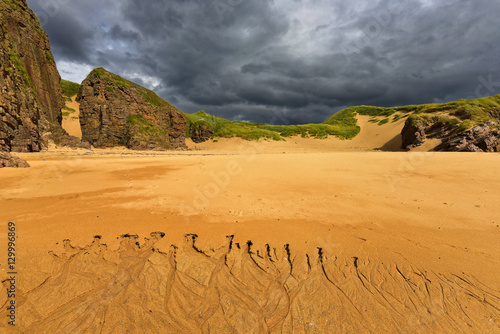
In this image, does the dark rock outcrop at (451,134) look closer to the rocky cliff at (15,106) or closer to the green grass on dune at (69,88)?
the rocky cliff at (15,106)

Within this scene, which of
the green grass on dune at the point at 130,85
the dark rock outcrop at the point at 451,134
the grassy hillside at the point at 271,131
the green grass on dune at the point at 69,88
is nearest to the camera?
the dark rock outcrop at the point at 451,134

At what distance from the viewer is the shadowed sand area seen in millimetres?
2148

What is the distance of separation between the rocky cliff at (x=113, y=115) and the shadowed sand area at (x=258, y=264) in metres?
27.1

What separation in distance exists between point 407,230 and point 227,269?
3.44 meters

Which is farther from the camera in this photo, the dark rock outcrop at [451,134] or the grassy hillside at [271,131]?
the grassy hillside at [271,131]

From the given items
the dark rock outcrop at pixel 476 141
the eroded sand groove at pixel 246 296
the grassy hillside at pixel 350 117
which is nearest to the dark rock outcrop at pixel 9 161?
the eroded sand groove at pixel 246 296

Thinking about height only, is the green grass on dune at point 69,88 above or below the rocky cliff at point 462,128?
above

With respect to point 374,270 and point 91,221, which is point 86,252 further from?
point 374,270

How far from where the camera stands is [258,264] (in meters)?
2.98

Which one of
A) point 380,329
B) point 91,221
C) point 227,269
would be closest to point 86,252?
point 91,221

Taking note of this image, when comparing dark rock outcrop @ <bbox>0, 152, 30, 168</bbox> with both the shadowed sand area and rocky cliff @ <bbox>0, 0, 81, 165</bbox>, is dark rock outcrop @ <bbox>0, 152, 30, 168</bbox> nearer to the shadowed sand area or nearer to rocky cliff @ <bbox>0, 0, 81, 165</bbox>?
rocky cliff @ <bbox>0, 0, 81, 165</bbox>

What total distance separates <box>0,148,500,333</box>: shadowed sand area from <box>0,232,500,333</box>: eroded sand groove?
1 centimetres

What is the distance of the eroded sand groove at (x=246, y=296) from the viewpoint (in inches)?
82.0

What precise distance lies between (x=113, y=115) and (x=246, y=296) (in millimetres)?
35394
